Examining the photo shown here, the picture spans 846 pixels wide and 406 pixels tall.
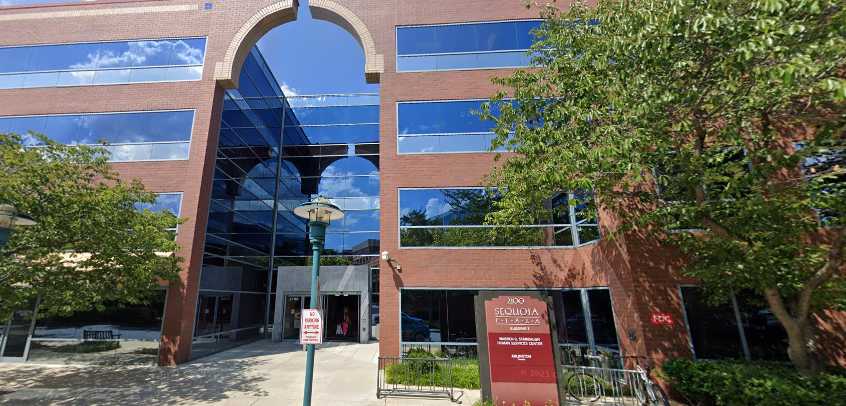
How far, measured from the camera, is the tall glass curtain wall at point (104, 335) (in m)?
12.7

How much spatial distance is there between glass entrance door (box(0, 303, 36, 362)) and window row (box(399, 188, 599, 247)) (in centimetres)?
1394

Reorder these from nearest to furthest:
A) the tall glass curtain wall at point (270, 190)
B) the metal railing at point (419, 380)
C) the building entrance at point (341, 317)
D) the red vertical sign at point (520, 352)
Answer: the red vertical sign at point (520, 352) < the metal railing at point (419, 380) < the tall glass curtain wall at point (270, 190) < the building entrance at point (341, 317)

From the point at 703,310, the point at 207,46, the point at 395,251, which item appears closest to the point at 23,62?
the point at 207,46

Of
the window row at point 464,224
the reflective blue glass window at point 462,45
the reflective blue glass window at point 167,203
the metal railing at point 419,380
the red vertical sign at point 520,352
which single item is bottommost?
the metal railing at point 419,380

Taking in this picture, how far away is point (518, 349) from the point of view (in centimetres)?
796

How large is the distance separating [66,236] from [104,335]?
6.54 metres

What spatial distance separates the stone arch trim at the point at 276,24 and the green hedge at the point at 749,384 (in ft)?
45.8

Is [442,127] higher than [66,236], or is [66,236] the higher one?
[442,127]

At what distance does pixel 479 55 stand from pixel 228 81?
1080cm

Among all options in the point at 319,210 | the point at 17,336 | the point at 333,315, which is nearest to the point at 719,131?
the point at 319,210

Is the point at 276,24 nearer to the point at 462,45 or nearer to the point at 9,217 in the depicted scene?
the point at 462,45

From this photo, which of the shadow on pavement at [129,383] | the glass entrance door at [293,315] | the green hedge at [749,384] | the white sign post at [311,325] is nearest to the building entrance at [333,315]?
the glass entrance door at [293,315]

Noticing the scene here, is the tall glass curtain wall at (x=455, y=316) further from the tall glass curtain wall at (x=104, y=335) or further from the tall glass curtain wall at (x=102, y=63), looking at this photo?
the tall glass curtain wall at (x=102, y=63)

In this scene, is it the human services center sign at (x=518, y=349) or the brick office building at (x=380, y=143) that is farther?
the brick office building at (x=380, y=143)
